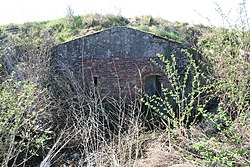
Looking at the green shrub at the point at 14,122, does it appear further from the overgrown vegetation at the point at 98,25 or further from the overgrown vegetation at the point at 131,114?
the overgrown vegetation at the point at 98,25

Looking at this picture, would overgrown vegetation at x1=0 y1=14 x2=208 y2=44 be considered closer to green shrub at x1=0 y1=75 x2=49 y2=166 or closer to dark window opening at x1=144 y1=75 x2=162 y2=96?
dark window opening at x1=144 y1=75 x2=162 y2=96

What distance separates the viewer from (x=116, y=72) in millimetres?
8406

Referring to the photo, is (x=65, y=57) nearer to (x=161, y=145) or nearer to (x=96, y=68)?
(x=96, y=68)

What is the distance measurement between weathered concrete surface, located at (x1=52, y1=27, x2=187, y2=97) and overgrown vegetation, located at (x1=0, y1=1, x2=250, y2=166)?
42 centimetres

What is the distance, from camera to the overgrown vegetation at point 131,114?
175 inches

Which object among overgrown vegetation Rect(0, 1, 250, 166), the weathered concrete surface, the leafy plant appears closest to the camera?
overgrown vegetation Rect(0, 1, 250, 166)

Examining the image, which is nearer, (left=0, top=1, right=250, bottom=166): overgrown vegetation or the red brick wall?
(left=0, top=1, right=250, bottom=166): overgrown vegetation

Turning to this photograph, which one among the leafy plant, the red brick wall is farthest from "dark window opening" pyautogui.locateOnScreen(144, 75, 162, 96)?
the leafy plant

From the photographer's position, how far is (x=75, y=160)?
608 centimetres

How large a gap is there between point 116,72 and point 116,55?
1.96ft

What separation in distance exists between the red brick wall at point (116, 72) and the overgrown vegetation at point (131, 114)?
1.17 ft

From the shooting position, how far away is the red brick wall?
8.39 meters

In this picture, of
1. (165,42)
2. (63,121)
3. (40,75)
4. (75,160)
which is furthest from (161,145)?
(40,75)

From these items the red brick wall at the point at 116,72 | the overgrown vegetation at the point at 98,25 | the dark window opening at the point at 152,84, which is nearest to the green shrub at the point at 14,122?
the red brick wall at the point at 116,72
